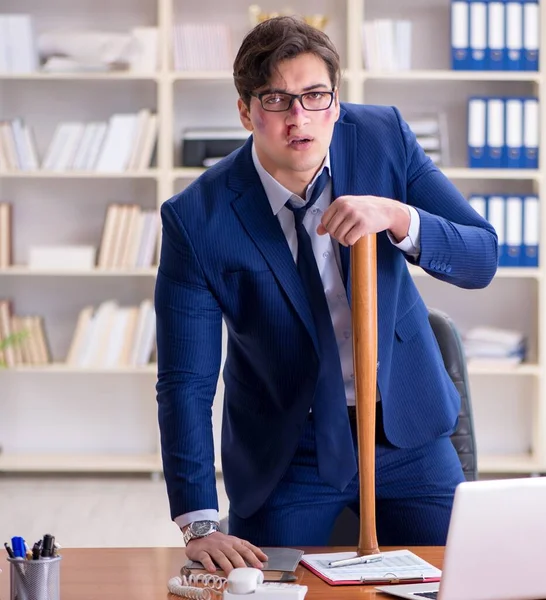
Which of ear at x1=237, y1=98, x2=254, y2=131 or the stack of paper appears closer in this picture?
ear at x1=237, y1=98, x2=254, y2=131

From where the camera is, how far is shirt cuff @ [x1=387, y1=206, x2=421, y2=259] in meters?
1.70

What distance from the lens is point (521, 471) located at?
15.3 ft

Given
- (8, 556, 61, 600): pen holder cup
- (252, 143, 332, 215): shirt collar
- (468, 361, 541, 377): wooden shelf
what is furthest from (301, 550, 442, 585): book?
(468, 361, 541, 377): wooden shelf

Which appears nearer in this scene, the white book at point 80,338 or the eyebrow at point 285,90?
the eyebrow at point 285,90

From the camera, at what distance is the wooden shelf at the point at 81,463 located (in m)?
4.64

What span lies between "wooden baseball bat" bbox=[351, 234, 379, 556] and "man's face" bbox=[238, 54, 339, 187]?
234 millimetres

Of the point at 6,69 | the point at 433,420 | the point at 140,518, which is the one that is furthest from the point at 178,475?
the point at 6,69

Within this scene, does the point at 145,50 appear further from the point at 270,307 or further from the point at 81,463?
the point at 270,307

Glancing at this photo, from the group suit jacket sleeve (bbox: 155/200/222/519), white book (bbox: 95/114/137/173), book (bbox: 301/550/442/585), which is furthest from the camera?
white book (bbox: 95/114/137/173)

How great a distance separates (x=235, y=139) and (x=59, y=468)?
1696mm

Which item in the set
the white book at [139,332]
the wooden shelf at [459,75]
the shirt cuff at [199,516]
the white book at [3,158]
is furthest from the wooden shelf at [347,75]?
the shirt cuff at [199,516]

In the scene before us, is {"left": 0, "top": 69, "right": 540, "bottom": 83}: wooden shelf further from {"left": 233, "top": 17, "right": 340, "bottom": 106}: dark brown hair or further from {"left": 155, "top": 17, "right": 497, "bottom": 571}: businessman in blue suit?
{"left": 233, "top": 17, "right": 340, "bottom": 106}: dark brown hair

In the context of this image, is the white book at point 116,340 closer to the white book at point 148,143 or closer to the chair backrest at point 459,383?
the white book at point 148,143

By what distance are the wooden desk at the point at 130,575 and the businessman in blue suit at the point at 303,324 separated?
15 cm
